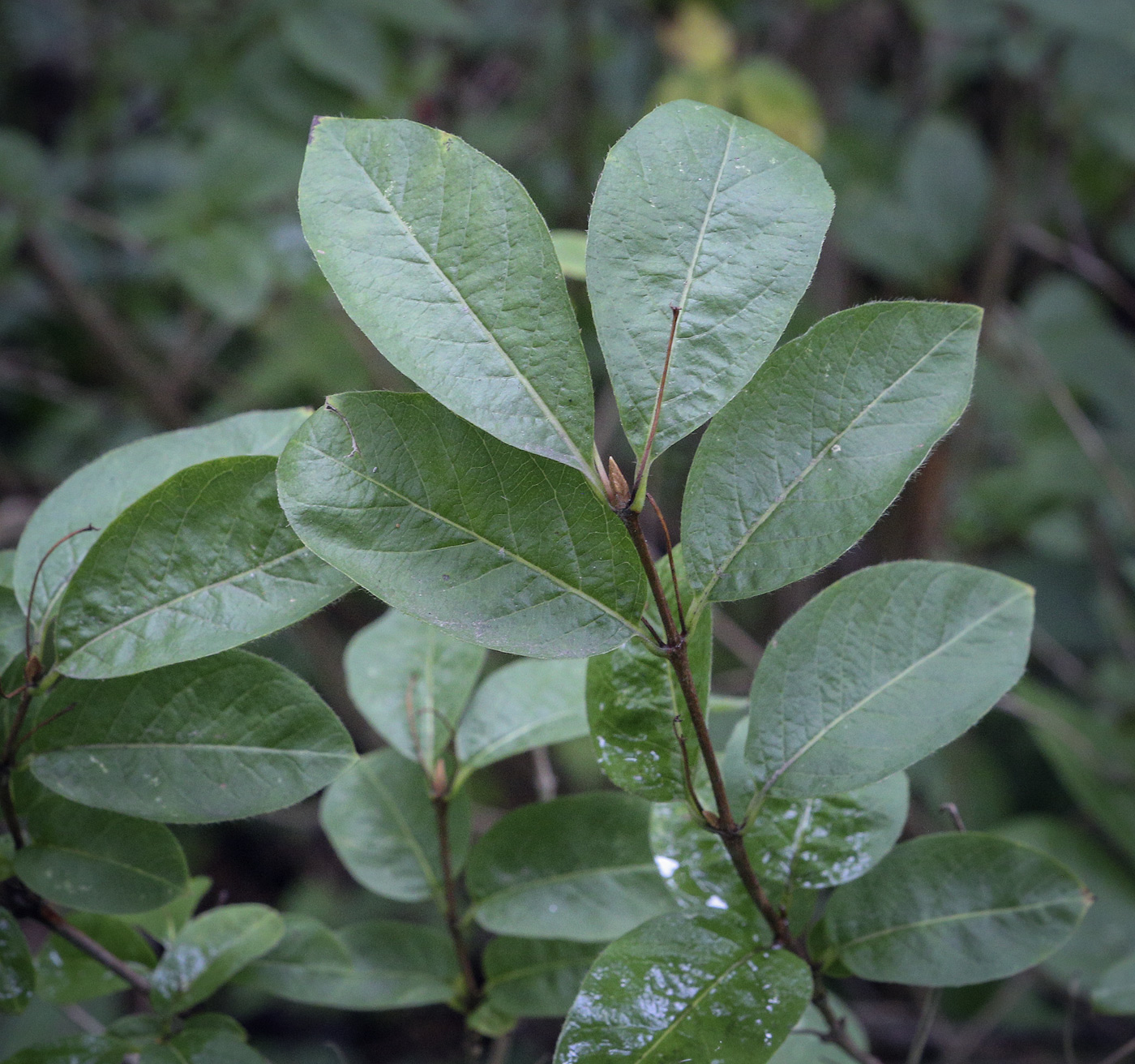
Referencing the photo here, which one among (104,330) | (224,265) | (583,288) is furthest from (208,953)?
(104,330)

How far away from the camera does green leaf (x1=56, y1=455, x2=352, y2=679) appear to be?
1.65 ft

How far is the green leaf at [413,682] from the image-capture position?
69 cm

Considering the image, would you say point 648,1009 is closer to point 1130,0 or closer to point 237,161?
point 237,161

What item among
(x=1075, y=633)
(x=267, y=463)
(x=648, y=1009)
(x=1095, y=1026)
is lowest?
(x=1095, y=1026)

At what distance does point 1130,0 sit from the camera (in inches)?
69.7

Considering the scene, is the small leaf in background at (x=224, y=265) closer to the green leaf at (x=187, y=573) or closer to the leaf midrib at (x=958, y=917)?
the green leaf at (x=187, y=573)

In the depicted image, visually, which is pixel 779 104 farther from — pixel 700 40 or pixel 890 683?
pixel 890 683

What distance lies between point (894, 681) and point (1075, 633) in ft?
5.95

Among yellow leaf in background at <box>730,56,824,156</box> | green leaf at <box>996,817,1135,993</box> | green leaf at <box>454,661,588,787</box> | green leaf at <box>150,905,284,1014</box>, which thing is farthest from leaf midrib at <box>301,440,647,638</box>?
yellow leaf in background at <box>730,56,824,156</box>

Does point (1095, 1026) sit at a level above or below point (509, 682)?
below

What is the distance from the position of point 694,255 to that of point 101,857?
49 centimetres

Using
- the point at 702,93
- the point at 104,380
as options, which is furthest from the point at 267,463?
A: the point at 104,380

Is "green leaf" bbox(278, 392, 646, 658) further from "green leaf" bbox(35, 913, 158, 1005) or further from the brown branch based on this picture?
the brown branch

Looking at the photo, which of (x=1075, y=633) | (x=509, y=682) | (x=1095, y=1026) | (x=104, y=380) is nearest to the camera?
(x=509, y=682)
